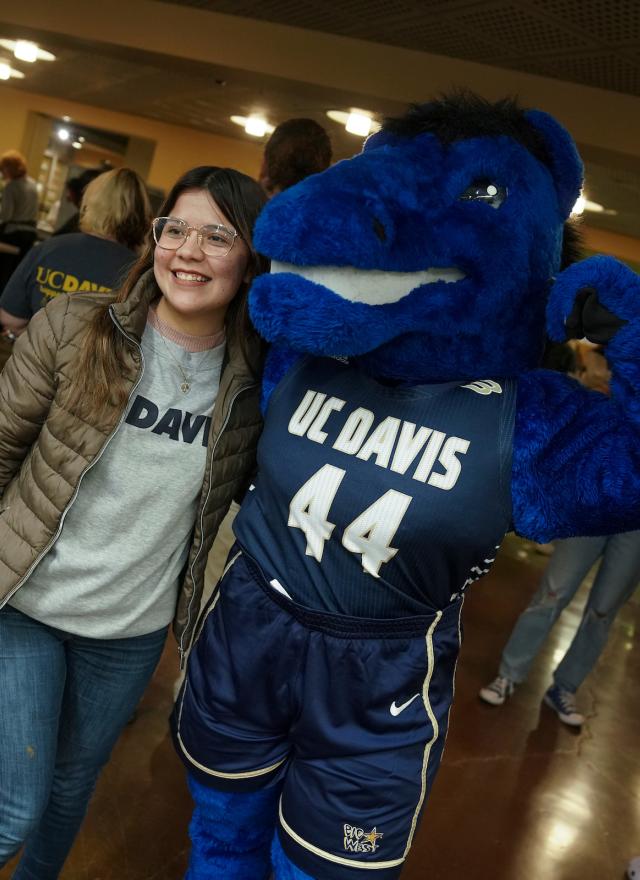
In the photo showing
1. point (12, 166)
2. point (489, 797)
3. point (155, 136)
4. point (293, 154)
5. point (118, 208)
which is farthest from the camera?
point (155, 136)

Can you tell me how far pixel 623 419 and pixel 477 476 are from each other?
0.23m

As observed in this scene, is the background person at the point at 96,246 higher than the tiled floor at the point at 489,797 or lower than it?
higher

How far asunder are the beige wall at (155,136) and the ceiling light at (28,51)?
9.92 ft

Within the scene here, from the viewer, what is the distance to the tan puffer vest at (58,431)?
132 cm

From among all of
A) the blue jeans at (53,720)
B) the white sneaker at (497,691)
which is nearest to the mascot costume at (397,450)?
the blue jeans at (53,720)

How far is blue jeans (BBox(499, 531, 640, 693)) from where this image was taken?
9.61 ft

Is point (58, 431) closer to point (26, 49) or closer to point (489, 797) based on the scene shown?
point (489, 797)

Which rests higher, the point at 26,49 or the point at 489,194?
the point at 26,49

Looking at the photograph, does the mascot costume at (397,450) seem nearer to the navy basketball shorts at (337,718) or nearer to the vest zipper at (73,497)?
the navy basketball shorts at (337,718)

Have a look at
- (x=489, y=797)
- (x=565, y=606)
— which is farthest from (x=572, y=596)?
(x=489, y=797)

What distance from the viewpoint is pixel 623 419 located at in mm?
1113

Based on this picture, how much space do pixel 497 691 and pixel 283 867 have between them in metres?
2.06

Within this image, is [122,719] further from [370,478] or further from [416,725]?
[370,478]

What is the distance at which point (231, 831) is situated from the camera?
1386 millimetres
